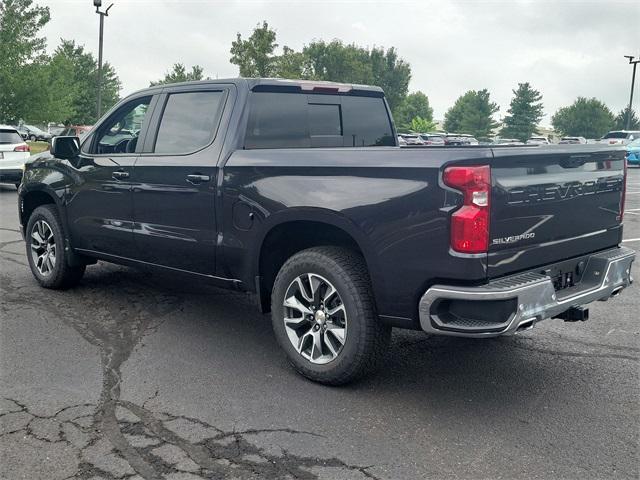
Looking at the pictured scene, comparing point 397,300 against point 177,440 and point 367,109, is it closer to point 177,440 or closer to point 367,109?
point 177,440

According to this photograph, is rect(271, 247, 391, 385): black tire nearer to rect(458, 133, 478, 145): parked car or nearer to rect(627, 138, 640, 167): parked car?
rect(458, 133, 478, 145): parked car

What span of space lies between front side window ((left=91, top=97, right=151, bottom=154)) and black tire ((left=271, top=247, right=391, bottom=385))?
2.01 metres

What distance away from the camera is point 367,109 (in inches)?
218

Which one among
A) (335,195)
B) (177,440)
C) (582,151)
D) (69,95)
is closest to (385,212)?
(335,195)

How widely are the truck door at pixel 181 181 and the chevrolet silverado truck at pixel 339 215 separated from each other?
12 mm

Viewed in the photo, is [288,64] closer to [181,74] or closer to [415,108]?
[181,74]

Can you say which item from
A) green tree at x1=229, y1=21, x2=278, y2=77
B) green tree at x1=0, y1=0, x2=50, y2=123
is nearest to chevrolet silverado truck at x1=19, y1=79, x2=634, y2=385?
green tree at x1=0, y1=0, x2=50, y2=123

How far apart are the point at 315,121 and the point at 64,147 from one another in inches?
89.0

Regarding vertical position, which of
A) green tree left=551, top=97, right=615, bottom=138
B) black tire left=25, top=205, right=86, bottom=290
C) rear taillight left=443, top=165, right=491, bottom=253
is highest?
green tree left=551, top=97, right=615, bottom=138

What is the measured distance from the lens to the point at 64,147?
5.77m

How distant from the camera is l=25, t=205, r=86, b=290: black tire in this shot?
605 cm

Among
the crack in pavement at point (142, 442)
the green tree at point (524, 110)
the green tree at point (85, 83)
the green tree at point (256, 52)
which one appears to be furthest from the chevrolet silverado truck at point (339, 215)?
the green tree at point (524, 110)

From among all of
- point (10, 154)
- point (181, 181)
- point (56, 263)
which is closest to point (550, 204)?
point (181, 181)

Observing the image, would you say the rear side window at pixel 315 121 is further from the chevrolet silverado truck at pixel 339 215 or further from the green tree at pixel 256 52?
the green tree at pixel 256 52
